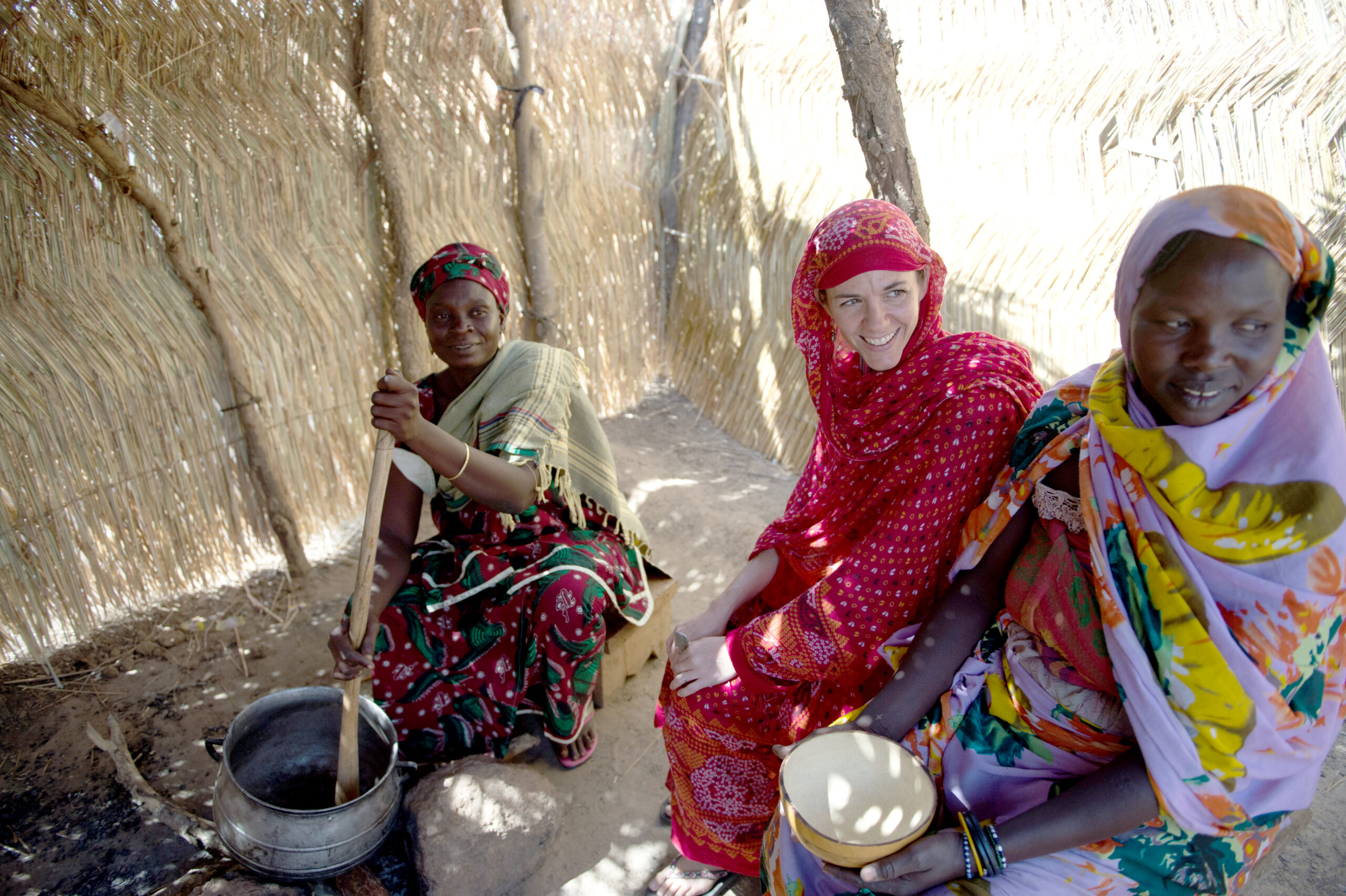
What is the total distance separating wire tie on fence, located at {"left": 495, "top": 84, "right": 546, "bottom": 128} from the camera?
160 inches

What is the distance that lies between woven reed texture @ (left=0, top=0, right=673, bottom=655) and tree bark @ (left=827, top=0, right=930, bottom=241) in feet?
6.90

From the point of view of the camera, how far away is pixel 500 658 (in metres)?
2.65

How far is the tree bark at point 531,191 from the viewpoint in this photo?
4.05 meters

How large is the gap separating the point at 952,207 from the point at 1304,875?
9.93 ft

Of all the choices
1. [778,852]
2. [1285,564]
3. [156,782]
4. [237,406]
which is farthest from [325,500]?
[1285,564]

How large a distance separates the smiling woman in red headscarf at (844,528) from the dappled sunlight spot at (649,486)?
219 centimetres

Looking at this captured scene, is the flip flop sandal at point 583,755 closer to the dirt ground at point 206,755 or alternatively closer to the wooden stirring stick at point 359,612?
the dirt ground at point 206,755

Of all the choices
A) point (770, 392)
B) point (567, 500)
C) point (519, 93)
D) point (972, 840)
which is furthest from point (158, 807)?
point (770, 392)

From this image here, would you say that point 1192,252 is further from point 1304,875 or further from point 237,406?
point 237,406

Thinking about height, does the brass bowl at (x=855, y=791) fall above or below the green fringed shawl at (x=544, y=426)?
below

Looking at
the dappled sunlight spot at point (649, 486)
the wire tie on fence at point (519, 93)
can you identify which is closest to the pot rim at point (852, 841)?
the dappled sunlight spot at point (649, 486)

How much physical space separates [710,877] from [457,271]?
1993 millimetres

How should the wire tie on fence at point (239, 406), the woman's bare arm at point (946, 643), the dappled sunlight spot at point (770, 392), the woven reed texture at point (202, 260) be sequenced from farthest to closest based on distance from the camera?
the dappled sunlight spot at point (770, 392)
the wire tie on fence at point (239, 406)
the woven reed texture at point (202, 260)
the woman's bare arm at point (946, 643)

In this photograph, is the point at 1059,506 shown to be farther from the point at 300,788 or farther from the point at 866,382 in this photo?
the point at 300,788
